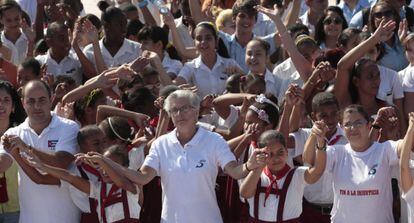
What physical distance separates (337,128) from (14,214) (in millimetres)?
2659

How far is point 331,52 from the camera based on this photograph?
993 centimetres

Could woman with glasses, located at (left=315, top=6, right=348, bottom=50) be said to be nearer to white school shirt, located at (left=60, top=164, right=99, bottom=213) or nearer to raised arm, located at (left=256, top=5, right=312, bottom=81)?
raised arm, located at (left=256, top=5, right=312, bottom=81)

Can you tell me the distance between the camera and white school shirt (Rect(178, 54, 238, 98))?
10.6 metres

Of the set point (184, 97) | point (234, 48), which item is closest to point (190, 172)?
point (184, 97)

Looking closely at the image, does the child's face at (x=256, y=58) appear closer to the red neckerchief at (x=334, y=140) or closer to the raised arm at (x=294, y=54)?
the raised arm at (x=294, y=54)

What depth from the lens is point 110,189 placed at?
860 cm

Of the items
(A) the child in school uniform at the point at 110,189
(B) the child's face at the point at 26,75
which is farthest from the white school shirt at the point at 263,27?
(A) the child in school uniform at the point at 110,189

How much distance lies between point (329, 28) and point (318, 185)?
2596mm

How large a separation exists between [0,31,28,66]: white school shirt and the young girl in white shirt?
15.8 feet

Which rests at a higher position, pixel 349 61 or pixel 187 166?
pixel 349 61

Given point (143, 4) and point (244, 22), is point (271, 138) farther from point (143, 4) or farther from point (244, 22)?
point (143, 4)

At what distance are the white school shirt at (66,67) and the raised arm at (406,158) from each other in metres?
3.71

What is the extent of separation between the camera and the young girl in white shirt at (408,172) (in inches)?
318

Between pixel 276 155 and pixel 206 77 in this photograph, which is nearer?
pixel 276 155
